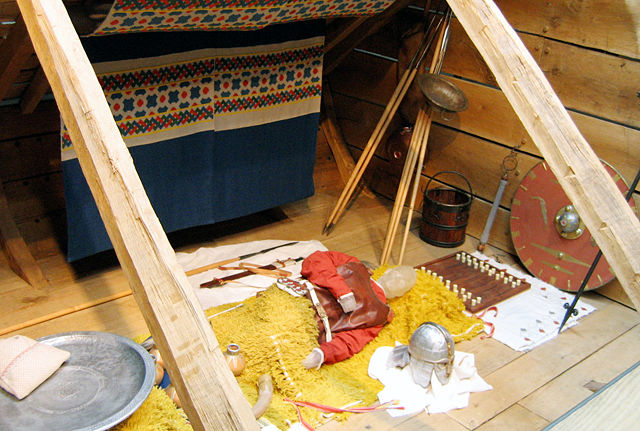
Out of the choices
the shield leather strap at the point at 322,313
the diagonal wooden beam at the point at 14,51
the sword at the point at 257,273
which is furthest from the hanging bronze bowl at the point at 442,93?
the diagonal wooden beam at the point at 14,51

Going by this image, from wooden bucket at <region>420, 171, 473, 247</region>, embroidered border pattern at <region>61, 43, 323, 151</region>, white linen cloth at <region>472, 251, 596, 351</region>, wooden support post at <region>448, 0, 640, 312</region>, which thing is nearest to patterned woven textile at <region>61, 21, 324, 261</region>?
embroidered border pattern at <region>61, 43, 323, 151</region>

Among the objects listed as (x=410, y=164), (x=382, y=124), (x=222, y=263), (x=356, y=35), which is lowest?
(x=222, y=263)

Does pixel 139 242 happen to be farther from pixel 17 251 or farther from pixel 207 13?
pixel 17 251

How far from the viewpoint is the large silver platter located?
1487 millimetres

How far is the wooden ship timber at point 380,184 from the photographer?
1039mm

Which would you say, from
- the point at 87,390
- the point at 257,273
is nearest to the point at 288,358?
the point at 257,273

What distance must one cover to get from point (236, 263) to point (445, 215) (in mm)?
1192

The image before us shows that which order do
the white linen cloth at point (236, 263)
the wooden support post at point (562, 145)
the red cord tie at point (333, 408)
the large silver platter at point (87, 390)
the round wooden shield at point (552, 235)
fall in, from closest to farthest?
the wooden support post at point (562, 145) → the large silver platter at point (87, 390) → the red cord tie at point (333, 408) → the white linen cloth at point (236, 263) → the round wooden shield at point (552, 235)

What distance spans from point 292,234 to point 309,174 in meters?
0.38

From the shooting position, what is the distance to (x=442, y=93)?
10.6 ft

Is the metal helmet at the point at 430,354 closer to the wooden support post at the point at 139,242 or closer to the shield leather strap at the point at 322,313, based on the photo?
the shield leather strap at the point at 322,313

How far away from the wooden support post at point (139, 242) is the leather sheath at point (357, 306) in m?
1.56

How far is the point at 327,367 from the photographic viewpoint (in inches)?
98.6

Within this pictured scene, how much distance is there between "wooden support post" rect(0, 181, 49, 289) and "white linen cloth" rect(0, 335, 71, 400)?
1321mm
